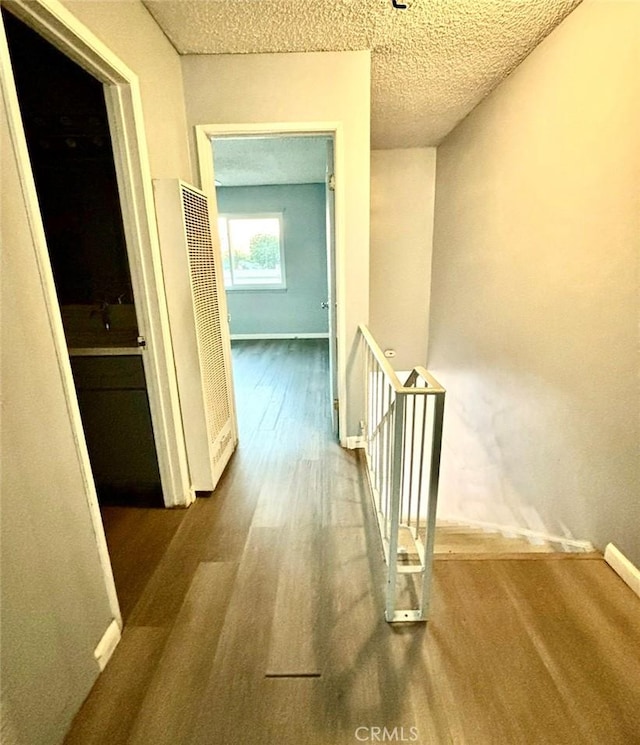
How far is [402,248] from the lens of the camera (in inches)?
168

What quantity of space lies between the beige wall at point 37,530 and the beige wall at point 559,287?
2102 mm

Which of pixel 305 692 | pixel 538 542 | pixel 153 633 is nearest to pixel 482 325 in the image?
pixel 538 542

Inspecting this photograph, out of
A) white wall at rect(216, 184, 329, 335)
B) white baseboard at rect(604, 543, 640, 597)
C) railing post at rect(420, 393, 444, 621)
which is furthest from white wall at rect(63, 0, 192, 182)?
white wall at rect(216, 184, 329, 335)

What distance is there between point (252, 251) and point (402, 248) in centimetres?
295

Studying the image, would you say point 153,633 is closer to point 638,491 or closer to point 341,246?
point 638,491

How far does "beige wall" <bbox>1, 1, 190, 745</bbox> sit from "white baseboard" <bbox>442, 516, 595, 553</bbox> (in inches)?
83.9

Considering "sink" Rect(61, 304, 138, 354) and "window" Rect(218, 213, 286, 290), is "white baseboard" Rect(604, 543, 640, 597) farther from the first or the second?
"window" Rect(218, 213, 286, 290)

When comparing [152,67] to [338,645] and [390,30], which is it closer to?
[390,30]

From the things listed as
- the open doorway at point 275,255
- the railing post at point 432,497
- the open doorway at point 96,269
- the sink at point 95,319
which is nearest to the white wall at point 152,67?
the open doorway at point 96,269

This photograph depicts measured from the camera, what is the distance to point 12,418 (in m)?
0.91

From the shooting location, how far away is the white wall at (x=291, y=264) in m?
5.93

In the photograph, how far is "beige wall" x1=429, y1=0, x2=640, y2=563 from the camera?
5.05 feet

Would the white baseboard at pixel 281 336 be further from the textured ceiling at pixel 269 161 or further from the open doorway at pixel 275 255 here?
the textured ceiling at pixel 269 161

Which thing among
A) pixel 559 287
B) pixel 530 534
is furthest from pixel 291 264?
pixel 530 534
